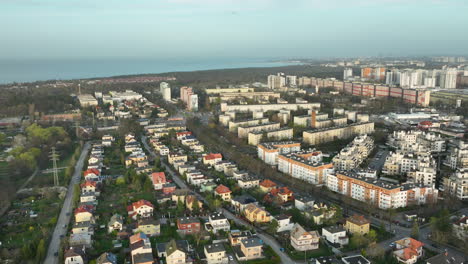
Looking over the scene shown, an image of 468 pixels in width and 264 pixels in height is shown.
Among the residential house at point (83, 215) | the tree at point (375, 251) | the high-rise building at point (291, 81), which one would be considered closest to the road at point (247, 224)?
the tree at point (375, 251)

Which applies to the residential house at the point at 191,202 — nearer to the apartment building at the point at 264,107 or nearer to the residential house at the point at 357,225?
the residential house at the point at 357,225

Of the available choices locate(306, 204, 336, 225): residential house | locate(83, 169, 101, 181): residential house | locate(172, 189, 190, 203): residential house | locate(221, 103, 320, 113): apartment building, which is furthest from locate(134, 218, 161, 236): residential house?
locate(221, 103, 320, 113): apartment building

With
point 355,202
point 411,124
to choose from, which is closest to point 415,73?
point 411,124

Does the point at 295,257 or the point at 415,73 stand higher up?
the point at 415,73

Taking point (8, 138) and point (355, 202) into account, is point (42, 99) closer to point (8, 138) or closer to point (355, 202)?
point (8, 138)

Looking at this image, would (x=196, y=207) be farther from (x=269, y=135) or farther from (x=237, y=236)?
(x=269, y=135)

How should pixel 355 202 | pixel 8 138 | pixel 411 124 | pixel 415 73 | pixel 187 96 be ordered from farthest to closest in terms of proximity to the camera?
1. pixel 415 73
2. pixel 187 96
3. pixel 411 124
4. pixel 8 138
5. pixel 355 202

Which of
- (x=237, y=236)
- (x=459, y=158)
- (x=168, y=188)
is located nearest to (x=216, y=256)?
(x=237, y=236)
